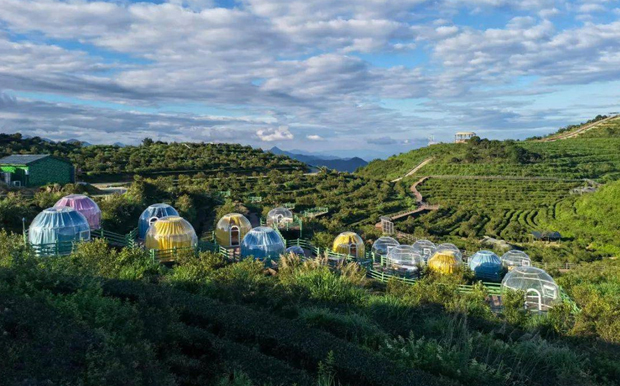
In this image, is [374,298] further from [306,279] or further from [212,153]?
[212,153]

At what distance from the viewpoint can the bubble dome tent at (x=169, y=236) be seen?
57.5ft

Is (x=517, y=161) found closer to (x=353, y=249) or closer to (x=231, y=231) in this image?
(x=353, y=249)

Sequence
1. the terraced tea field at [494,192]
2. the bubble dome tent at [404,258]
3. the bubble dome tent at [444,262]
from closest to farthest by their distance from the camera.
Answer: the bubble dome tent at [444,262] → the bubble dome tent at [404,258] → the terraced tea field at [494,192]

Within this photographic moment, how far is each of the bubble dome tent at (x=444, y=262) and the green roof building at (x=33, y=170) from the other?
30758 mm

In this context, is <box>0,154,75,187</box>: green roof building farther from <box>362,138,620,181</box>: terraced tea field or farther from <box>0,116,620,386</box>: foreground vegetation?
<box>362,138,620,181</box>: terraced tea field

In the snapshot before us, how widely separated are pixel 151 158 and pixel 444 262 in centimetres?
4601

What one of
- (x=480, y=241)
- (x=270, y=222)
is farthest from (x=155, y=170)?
(x=480, y=241)

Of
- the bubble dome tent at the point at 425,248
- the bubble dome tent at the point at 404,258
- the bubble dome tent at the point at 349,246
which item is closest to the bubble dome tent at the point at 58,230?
the bubble dome tent at the point at 349,246

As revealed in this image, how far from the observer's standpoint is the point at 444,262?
18.6m

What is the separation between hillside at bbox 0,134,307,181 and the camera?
4750 cm

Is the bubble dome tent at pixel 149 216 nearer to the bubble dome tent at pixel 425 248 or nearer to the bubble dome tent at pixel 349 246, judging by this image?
the bubble dome tent at pixel 349 246

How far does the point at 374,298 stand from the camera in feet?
29.5

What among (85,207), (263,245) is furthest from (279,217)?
(85,207)

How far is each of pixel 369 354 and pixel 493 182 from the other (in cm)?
6143
